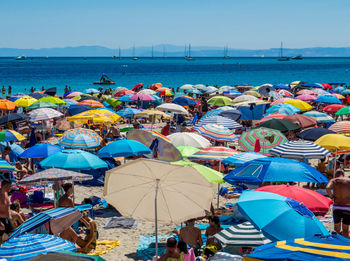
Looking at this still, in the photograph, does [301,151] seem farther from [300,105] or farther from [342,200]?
[300,105]

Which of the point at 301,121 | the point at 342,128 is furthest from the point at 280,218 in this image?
the point at 301,121

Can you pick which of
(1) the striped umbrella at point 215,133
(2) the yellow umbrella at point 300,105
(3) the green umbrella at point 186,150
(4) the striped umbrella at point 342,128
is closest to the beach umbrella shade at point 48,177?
(3) the green umbrella at point 186,150

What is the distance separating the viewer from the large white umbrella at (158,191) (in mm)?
5656

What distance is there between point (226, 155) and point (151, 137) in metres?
2.71

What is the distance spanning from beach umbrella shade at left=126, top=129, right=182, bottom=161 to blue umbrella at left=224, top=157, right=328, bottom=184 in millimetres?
1944

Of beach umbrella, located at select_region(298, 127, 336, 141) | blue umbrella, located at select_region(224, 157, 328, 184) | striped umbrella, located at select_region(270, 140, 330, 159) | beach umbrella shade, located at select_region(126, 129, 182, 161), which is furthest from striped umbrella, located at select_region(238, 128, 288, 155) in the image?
blue umbrella, located at select_region(224, 157, 328, 184)

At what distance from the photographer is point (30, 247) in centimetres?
488

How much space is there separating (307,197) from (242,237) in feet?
4.16

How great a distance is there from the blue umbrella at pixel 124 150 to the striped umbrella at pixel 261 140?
2.74 m

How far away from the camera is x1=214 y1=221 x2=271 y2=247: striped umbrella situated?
246 inches

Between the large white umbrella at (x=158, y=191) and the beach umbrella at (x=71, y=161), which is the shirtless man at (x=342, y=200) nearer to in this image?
the large white umbrella at (x=158, y=191)

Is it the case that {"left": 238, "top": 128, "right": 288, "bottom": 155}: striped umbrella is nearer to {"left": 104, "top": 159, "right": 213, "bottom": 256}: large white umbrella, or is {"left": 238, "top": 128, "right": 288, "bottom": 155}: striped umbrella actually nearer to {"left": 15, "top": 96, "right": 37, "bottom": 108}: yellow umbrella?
{"left": 104, "top": 159, "right": 213, "bottom": 256}: large white umbrella

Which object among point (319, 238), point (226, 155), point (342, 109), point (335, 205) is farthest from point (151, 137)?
point (342, 109)

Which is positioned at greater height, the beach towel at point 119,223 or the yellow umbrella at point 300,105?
the yellow umbrella at point 300,105
